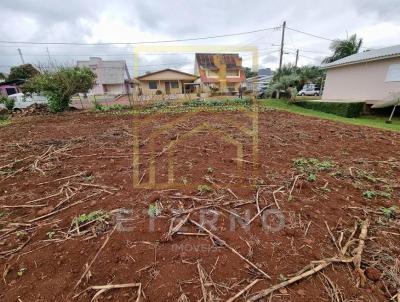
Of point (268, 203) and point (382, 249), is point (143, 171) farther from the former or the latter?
point (382, 249)

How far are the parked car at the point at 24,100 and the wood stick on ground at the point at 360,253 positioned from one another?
1890cm

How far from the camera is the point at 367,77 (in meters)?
11.8

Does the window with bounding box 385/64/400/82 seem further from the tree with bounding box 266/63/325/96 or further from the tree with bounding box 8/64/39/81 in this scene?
the tree with bounding box 8/64/39/81

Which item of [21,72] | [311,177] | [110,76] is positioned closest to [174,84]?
[110,76]

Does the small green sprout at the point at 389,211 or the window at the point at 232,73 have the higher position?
the window at the point at 232,73

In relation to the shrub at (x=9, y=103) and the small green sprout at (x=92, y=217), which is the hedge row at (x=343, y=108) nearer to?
the small green sprout at (x=92, y=217)

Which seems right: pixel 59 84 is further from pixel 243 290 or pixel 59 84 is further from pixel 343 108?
pixel 343 108

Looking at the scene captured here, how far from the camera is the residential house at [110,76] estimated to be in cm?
3016

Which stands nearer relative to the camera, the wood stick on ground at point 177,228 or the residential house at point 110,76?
the wood stick on ground at point 177,228

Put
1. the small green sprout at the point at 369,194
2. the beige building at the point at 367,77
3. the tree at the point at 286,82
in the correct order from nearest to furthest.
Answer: the small green sprout at the point at 369,194 → the beige building at the point at 367,77 → the tree at the point at 286,82

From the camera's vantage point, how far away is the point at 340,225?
2.15 m

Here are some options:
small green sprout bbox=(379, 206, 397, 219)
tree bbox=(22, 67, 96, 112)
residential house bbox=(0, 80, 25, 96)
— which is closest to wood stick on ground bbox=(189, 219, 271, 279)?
small green sprout bbox=(379, 206, 397, 219)

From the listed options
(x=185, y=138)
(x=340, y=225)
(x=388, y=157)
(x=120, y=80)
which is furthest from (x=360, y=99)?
(x=120, y=80)

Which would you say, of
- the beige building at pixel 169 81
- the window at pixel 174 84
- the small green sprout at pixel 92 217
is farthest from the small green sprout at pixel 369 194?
the window at pixel 174 84
